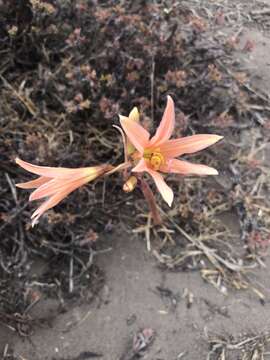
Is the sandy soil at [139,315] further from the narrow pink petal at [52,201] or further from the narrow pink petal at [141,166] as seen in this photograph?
the narrow pink petal at [141,166]

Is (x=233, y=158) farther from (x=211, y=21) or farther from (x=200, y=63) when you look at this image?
(x=211, y=21)

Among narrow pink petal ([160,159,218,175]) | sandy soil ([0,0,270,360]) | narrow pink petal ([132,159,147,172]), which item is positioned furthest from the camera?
sandy soil ([0,0,270,360])

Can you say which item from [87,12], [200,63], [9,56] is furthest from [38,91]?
[200,63]

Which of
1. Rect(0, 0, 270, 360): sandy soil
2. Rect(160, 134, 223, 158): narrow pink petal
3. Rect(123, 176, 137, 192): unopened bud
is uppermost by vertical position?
Rect(160, 134, 223, 158): narrow pink petal

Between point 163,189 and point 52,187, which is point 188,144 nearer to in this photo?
point 163,189

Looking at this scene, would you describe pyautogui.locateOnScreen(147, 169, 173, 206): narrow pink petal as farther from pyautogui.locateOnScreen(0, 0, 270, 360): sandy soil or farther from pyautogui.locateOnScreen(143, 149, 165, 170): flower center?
pyautogui.locateOnScreen(0, 0, 270, 360): sandy soil

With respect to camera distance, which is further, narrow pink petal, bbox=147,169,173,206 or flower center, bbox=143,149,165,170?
flower center, bbox=143,149,165,170

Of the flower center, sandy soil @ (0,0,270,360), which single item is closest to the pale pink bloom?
the flower center
